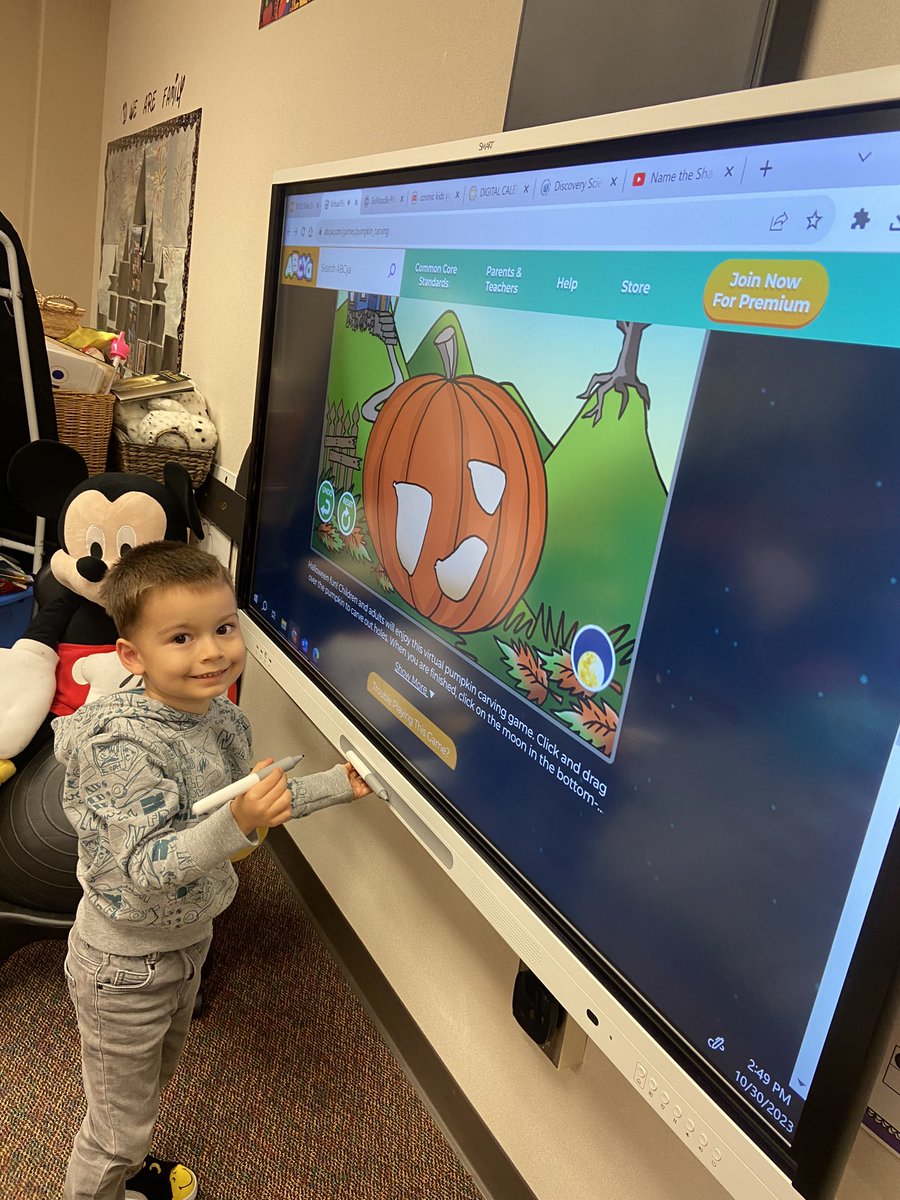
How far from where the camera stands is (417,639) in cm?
126

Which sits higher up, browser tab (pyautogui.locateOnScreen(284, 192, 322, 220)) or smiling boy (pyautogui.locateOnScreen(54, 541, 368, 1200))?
browser tab (pyautogui.locateOnScreen(284, 192, 322, 220))

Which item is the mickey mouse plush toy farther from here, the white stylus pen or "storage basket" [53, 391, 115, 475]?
the white stylus pen

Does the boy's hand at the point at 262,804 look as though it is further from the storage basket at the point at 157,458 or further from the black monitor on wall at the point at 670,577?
the storage basket at the point at 157,458

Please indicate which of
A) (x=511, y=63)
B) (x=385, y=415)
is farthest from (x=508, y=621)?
(x=511, y=63)

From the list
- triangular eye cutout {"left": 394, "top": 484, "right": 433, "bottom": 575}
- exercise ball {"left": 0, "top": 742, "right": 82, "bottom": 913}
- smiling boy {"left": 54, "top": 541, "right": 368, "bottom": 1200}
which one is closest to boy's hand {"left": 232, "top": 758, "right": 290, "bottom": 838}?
smiling boy {"left": 54, "top": 541, "right": 368, "bottom": 1200}

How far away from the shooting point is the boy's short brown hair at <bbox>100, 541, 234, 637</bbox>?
1.12 m

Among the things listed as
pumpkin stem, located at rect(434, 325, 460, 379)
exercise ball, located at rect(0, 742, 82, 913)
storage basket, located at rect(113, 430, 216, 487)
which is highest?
pumpkin stem, located at rect(434, 325, 460, 379)

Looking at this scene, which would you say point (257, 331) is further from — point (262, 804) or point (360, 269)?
point (262, 804)

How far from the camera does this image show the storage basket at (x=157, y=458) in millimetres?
2484

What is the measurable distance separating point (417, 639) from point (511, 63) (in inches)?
35.6

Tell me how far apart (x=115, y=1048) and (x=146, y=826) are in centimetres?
34

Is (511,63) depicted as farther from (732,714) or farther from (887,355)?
(732,714)

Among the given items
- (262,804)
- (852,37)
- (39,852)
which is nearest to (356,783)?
(262,804)

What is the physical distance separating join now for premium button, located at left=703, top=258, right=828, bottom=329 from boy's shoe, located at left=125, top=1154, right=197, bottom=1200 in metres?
1.42
